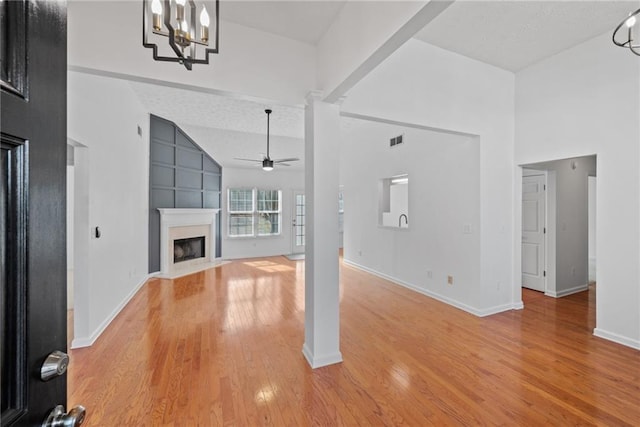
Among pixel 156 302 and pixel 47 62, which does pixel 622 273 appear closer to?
pixel 47 62

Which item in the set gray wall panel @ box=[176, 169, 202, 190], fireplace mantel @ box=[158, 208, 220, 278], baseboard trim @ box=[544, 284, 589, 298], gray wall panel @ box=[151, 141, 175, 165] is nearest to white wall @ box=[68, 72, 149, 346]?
gray wall panel @ box=[151, 141, 175, 165]

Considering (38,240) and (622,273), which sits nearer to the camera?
(38,240)

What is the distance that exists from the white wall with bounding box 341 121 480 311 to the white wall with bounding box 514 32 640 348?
107 centimetres

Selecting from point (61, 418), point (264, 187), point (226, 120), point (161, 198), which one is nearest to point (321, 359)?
point (61, 418)

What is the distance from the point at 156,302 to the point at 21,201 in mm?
4267

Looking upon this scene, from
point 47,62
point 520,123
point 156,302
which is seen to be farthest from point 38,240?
point 520,123

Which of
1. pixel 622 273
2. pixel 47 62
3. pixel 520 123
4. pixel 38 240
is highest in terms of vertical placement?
pixel 520 123

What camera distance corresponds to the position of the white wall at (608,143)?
2906 mm

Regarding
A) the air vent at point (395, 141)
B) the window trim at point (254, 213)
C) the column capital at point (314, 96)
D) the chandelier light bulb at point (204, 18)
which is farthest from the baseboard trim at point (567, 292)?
the window trim at point (254, 213)

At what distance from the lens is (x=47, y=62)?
617 millimetres

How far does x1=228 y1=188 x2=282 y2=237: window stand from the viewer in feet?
26.9

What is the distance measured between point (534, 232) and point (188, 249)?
23.0 feet

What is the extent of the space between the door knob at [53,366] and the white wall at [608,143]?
4435 millimetres

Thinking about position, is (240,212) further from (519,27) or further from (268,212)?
(519,27)
